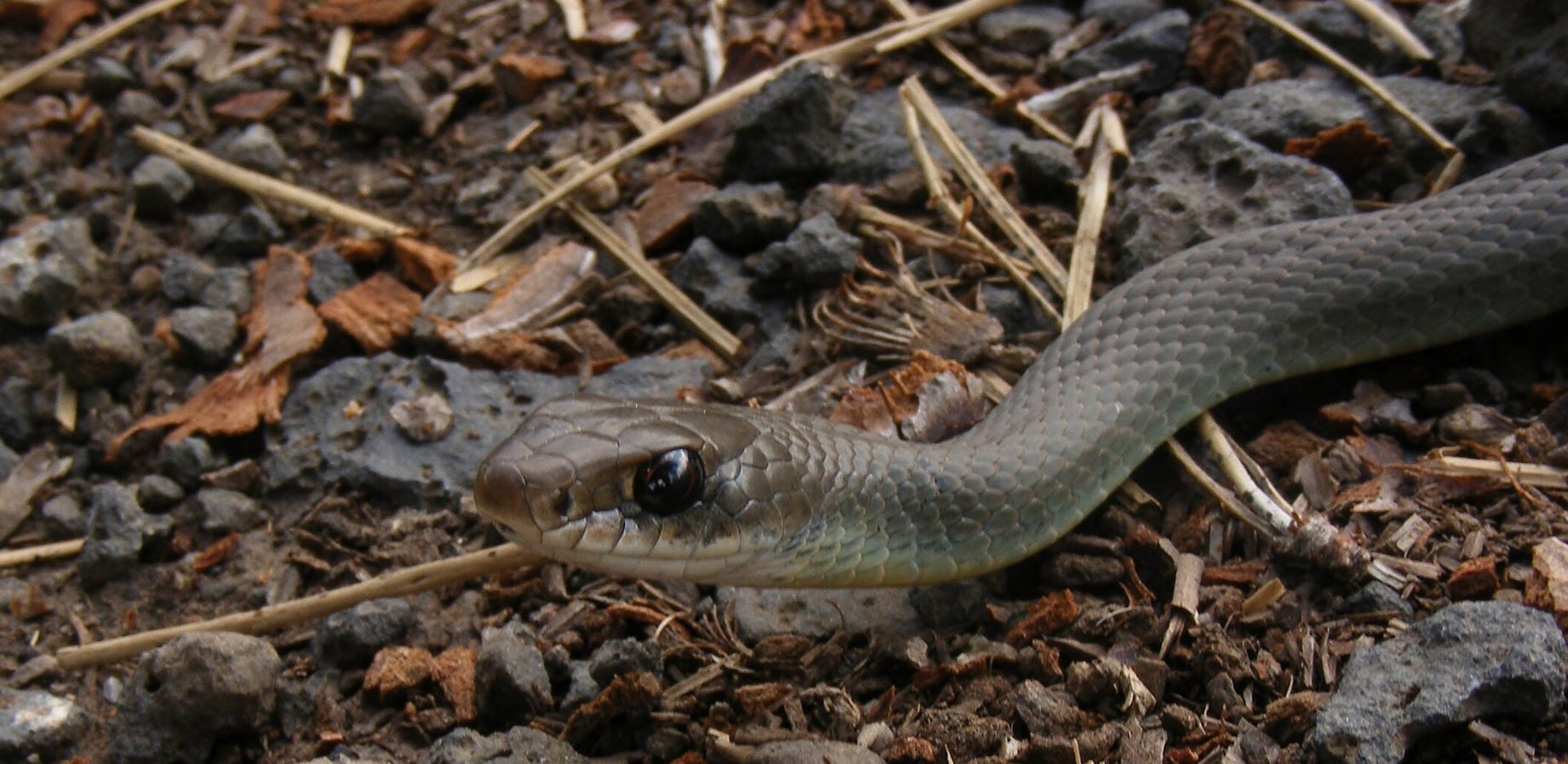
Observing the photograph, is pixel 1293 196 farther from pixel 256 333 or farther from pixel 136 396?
pixel 136 396

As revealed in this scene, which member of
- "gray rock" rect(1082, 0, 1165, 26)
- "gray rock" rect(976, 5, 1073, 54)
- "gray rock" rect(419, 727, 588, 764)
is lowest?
"gray rock" rect(419, 727, 588, 764)

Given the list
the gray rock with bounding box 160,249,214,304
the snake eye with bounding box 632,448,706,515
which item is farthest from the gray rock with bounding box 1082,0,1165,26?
the gray rock with bounding box 160,249,214,304

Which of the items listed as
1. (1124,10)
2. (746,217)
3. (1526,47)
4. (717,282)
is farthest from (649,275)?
(1526,47)

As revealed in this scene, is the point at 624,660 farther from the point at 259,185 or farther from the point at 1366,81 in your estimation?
the point at 1366,81

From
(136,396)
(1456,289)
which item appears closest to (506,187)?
(136,396)

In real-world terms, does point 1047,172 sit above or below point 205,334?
above

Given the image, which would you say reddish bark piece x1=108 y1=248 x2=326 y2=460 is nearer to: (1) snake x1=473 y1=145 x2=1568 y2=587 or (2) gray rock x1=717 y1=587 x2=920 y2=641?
(1) snake x1=473 y1=145 x2=1568 y2=587
